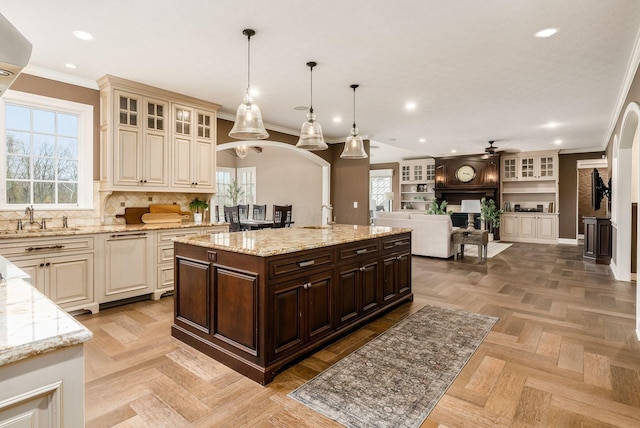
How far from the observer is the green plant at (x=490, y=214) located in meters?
9.88

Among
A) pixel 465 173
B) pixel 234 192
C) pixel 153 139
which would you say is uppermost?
pixel 465 173

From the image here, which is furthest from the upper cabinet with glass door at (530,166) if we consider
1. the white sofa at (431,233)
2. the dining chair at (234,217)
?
the dining chair at (234,217)

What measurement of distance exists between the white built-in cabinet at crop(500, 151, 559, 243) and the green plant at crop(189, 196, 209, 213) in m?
8.67

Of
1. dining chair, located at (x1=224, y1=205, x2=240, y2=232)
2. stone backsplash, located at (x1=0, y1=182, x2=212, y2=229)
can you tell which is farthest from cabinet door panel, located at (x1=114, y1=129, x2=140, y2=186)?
dining chair, located at (x1=224, y1=205, x2=240, y2=232)

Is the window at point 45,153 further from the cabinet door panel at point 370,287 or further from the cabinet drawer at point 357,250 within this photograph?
the cabinet door panel at point 370,287

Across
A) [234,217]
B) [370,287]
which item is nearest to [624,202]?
[370,287]

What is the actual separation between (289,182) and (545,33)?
7.03 metres

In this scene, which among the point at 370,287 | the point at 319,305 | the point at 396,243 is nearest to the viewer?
the point at 319,305

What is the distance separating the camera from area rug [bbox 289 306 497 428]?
1.99 m

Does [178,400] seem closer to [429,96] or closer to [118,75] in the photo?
[118,75]

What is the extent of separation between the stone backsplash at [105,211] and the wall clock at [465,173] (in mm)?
8271

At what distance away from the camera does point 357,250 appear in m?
3.14

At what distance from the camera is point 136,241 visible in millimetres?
3994

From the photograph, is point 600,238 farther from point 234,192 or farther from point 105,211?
point 234,192
